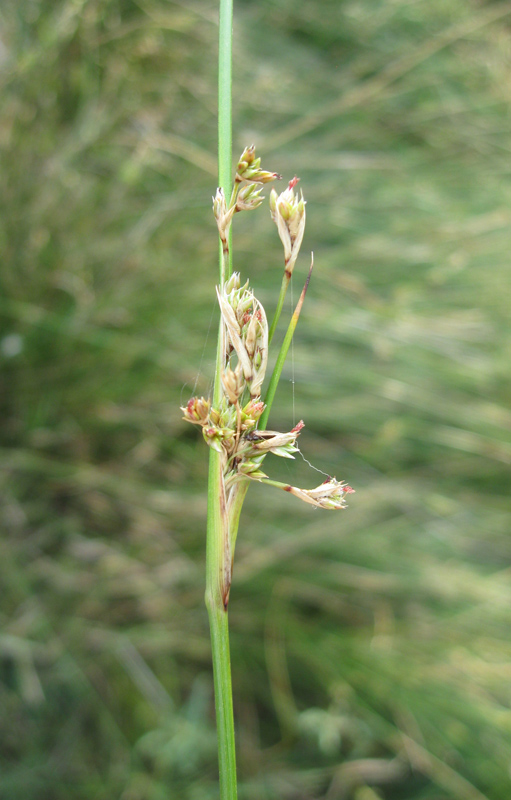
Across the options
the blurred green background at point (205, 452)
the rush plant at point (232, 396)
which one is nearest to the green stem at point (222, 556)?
the rush plant at point (232, 396)

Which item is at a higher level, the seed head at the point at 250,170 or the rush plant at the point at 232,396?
the seed head at the point at 250,170

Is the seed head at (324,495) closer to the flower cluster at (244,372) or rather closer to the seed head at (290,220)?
the flower cluster at (244,372)

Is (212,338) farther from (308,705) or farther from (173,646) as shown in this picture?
(308,705)

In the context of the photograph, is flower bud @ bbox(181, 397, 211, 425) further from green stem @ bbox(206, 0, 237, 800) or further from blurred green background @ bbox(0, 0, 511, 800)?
blurred green background @ bbox(0, 0, 511, 800)

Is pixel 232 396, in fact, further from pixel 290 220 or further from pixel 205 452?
pixel 205 452

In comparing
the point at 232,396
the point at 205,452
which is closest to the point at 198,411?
the point at 232,396
